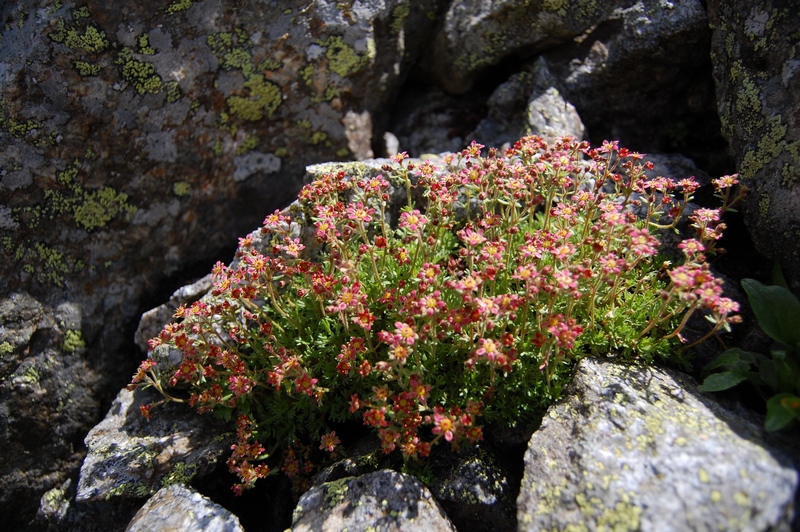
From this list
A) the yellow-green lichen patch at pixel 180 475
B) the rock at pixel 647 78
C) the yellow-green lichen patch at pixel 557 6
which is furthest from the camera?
the yellow-green lichen patch at pixel 557 6

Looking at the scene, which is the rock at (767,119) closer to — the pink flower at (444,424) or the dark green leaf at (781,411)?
the dark green leaf at (781,411)

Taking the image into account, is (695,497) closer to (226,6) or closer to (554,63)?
(554,63)

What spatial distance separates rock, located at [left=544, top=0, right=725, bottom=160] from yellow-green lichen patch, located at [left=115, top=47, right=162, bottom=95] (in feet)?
12.8

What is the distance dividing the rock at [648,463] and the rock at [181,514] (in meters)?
1.95

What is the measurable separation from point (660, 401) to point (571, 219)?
1.40m

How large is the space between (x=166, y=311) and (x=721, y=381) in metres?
4.25

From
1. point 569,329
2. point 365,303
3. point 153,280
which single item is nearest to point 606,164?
point 569,329

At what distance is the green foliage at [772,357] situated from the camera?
3293 millimetres

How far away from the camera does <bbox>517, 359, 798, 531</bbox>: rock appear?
2.66m

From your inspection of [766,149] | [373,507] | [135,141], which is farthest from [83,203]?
[766,149]

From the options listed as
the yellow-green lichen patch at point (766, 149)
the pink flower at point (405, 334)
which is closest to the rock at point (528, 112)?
the yellow-green lichen patch at point (766, 149)

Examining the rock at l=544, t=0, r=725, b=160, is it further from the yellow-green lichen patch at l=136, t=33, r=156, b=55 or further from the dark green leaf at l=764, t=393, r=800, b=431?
the yellow-green lichen patch at l=136, t=33, r=156, b=55

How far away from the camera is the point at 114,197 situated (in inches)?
200

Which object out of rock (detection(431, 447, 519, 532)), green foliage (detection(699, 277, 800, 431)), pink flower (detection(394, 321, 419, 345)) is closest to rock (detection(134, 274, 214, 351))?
pink flower (detection(394, 321, 419, 345))
